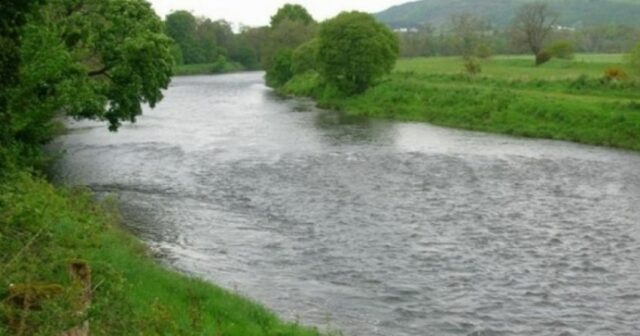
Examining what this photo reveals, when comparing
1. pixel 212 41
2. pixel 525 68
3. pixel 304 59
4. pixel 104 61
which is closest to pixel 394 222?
pixel 104 61

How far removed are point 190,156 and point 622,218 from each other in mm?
23255

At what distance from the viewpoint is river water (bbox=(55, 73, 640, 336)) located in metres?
18.7

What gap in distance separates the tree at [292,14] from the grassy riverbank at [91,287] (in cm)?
11981

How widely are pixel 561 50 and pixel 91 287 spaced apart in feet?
292

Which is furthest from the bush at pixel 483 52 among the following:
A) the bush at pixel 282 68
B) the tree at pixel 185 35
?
the tree at pixel 185 35

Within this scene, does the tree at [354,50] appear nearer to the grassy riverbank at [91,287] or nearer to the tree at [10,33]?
the grassy riverbank at [91,287]

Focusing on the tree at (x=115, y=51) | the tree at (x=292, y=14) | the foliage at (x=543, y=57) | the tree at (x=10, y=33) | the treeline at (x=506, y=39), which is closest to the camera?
the tree at (x=10, y=33)

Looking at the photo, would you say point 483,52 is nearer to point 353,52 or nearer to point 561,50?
point 561,50

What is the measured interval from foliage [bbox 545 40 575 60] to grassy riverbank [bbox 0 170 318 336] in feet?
268

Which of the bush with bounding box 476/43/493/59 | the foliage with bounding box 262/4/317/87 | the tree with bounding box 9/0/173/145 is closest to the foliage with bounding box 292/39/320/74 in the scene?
the foliage with bounding box 262/4/317/87

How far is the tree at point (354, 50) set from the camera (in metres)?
71.1

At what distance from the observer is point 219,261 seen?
22.0m

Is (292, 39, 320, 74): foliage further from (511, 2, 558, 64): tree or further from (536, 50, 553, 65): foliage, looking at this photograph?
(511, 2, 558, 64): tree

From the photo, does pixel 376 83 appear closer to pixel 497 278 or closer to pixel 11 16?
pixel 497 278
